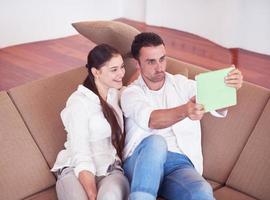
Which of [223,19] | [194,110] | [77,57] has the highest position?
[194,110]

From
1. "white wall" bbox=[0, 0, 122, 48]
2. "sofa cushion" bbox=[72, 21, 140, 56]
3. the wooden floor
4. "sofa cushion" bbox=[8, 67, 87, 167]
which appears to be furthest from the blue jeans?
"white wall" bbox=[0, 0, 122, 48]

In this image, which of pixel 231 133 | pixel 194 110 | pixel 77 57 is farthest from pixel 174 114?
pixel 77 57

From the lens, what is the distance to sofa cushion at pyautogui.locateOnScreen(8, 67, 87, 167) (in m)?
2.00

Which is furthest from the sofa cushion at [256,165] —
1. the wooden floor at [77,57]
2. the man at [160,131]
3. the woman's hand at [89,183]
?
the wooden floor at [77,57]

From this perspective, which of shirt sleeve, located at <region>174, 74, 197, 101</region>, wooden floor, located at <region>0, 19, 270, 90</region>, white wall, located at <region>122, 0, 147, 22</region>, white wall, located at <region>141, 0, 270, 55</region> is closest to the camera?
shirt sleeve, located at <region>174, 74, 197, 101</region>

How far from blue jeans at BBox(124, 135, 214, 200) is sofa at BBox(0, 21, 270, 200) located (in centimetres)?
19

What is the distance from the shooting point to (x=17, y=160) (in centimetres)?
189

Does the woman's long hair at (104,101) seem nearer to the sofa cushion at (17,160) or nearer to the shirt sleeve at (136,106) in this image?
the shirt sleeve at (136,106)

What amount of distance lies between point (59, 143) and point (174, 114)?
1.99ft

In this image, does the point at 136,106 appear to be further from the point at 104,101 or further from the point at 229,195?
the point at 229,195

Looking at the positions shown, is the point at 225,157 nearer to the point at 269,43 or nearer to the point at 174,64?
the point at 174,64

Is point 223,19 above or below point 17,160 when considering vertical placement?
below

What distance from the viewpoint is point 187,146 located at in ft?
6.21

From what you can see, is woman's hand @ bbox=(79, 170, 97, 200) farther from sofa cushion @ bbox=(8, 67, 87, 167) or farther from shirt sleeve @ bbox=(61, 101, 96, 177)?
sofa cushion @ bbox=(8, 67, 87, 167)
